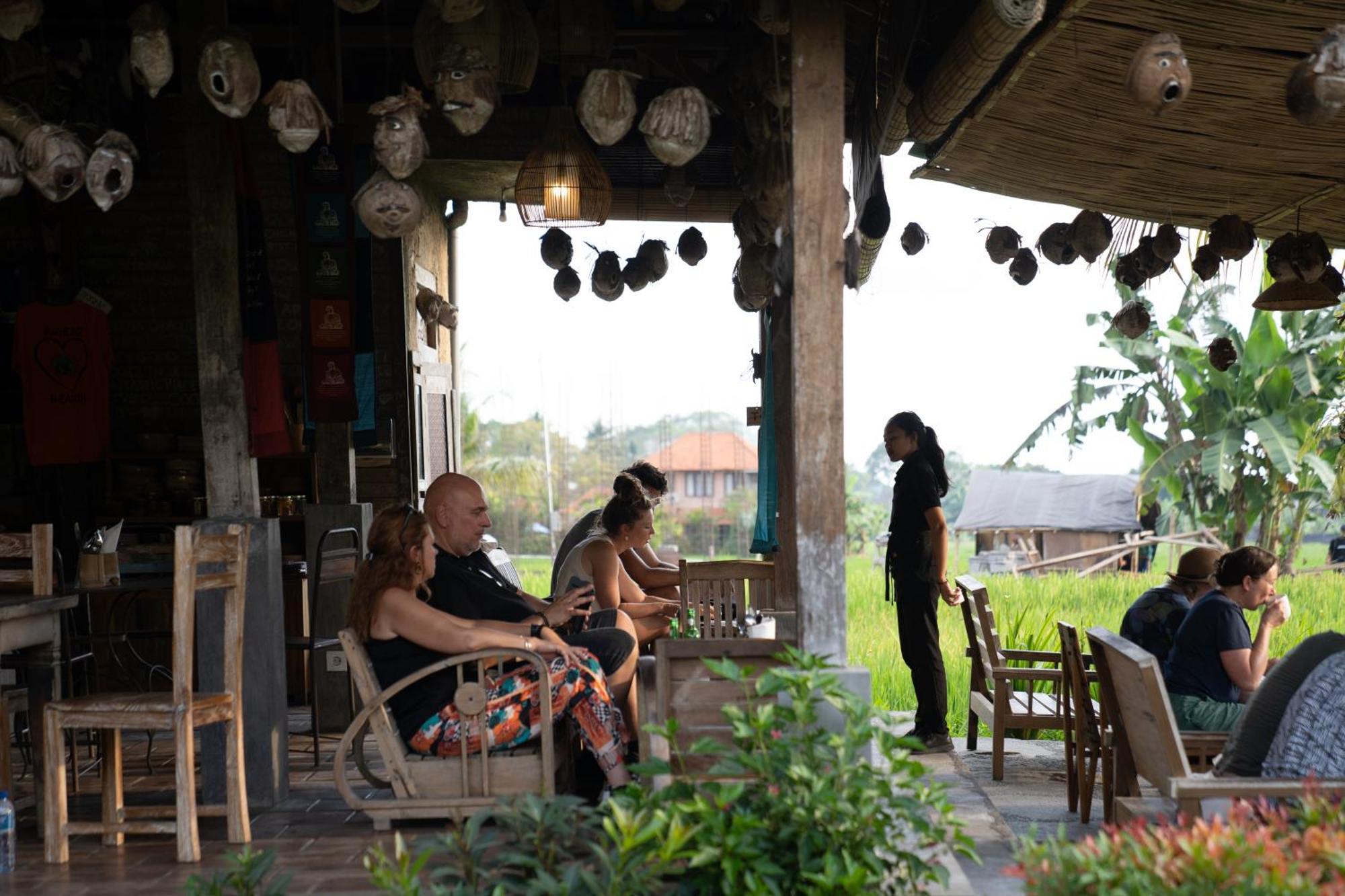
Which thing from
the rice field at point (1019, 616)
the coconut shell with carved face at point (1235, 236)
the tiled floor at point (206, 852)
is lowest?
the rice field at point (1019, 616)

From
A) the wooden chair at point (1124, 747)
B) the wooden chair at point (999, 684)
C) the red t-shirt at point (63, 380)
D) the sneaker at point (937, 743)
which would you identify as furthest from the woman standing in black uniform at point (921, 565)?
the red t-shirt at point (63, 380)

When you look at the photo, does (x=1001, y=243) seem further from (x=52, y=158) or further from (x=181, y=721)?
(x=181, y=721)

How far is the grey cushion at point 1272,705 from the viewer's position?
11.6 feet

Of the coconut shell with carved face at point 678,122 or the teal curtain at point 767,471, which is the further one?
the teal curtain at point 767,471

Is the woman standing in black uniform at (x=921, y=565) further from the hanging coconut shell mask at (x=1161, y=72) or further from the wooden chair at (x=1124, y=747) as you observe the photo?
the hanging coconut shell mask at (x=1161, y=72)

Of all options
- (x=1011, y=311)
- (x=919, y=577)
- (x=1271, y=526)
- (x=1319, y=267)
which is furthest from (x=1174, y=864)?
(x=1011, y=311)

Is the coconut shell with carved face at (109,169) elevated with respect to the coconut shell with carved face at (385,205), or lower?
elevated

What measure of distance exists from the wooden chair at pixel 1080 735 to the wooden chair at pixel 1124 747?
0.45 meters

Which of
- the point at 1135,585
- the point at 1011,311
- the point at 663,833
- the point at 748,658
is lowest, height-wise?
the point at 1135,585

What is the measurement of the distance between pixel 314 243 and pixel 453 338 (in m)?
4.55

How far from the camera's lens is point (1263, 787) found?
10.2 ft

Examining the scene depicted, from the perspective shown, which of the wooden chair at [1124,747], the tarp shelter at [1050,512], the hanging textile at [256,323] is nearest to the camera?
the wooden chair at [1124,747]

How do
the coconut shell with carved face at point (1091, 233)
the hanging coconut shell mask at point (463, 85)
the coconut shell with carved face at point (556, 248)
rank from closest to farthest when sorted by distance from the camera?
the hanging coconut shell mask at point (463, 85) < the coconut shell with carved face at point (1091, 233) < the coconut shell with carved face at point (556, 248)

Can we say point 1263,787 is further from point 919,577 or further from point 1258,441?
point 1258,441
